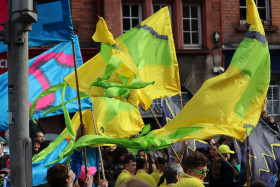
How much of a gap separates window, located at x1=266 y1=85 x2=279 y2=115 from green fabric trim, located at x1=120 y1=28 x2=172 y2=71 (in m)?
10.9

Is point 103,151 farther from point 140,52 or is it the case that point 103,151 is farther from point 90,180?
point 90,180

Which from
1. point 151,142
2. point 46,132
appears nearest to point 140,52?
point 151,142

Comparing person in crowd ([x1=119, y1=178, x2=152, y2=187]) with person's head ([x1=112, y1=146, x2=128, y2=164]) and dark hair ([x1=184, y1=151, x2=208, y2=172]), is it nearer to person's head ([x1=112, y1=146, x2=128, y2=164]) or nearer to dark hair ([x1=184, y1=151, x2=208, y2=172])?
dark hair ([x1=184, y1=151, x2=208, y2=172])

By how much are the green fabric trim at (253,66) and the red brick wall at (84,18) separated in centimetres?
1038

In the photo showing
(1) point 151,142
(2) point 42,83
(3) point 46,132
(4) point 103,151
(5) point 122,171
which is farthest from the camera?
(3) point 46,132

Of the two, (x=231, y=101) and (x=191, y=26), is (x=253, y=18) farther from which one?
(x=191, y=26)

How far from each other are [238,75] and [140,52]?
164 cm

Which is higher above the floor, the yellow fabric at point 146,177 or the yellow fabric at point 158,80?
the yellow fabric at point 158,80

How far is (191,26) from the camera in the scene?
64.3 feet

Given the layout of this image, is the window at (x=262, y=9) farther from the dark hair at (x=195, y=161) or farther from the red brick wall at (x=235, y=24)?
the dark hair at (x=195, y=161)

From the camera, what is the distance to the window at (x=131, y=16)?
1919 cm

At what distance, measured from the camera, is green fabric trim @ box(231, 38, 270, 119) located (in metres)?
8.24

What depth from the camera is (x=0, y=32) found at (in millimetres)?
7031

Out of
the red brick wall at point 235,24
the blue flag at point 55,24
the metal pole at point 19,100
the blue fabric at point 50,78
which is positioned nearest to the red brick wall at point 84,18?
the red brick wall at point 235,24
